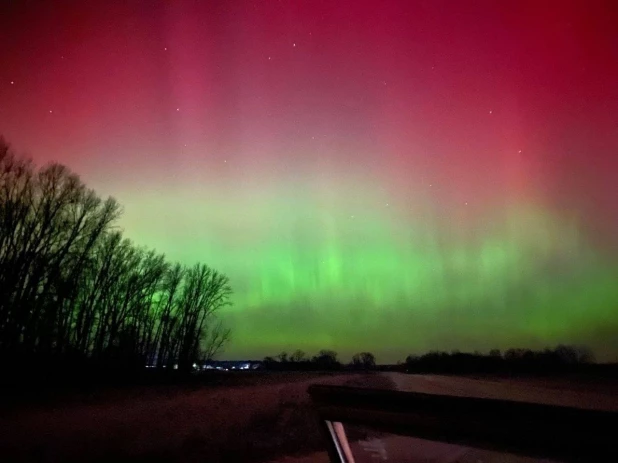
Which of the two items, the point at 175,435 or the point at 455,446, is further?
the point at 175,435

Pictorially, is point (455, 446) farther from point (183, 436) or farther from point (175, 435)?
point (175, 435)

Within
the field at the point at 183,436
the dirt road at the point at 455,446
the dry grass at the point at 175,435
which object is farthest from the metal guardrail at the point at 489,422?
the dry grass at the point at 175,435

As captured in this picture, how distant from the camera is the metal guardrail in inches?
72.1

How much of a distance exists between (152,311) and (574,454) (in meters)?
77.6

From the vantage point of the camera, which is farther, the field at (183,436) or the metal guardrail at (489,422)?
the field at (183,436)

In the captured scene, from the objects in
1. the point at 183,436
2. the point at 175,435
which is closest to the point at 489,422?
the point at 183,436

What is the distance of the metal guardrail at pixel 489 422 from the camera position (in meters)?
1.83

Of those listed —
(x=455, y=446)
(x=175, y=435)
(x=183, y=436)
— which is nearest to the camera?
(x=455, y=446)

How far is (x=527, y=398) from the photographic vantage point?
233cm

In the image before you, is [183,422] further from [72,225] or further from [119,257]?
[119,257]

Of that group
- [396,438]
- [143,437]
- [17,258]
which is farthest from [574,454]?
[17,258]

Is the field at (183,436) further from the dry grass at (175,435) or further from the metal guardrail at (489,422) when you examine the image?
the metal guardrail at (489,422)

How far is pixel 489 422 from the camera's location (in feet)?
7.00

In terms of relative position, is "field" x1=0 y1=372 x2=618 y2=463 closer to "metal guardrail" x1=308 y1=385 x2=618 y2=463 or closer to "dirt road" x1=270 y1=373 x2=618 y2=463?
"dirt road" x1=270 y1=373 x2=618 y2=463
